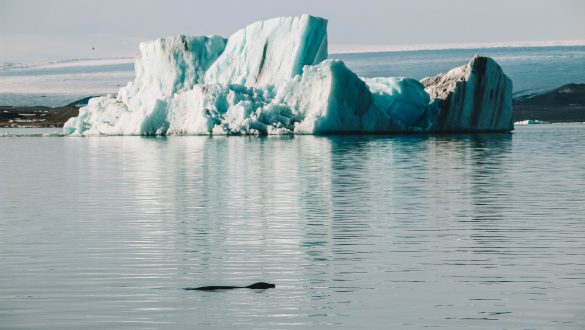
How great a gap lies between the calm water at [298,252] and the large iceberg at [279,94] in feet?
78.9

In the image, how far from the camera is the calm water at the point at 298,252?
743cm

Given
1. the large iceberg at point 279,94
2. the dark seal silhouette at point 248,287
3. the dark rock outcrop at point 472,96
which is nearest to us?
the dark seal silhouette at point 248,287

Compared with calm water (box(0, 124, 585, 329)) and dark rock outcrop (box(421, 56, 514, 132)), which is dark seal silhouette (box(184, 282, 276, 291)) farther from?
dark rock outcrop (box(421, 56, 514, 132))

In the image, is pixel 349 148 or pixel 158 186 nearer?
pixel 158 186

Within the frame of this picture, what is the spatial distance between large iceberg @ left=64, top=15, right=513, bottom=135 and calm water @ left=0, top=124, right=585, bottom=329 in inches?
947

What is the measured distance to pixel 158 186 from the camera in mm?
20328

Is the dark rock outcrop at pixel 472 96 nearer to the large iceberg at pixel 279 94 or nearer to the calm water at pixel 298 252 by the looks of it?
the large iceberg at pixel 279 94

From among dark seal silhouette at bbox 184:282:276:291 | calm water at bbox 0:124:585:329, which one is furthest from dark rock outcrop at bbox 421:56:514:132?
dark seal silhouette at bbox 184:282:276:291

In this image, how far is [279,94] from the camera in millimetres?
46906

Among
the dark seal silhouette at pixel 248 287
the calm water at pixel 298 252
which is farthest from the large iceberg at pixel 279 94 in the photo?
the dark seal silhouette at pixel 248 287

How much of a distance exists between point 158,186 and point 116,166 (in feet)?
26.9

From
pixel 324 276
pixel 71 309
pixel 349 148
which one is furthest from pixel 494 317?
pixel 349 148

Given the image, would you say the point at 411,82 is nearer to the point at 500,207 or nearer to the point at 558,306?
the point at 500,207

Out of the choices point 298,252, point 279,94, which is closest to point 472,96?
point 279,94
